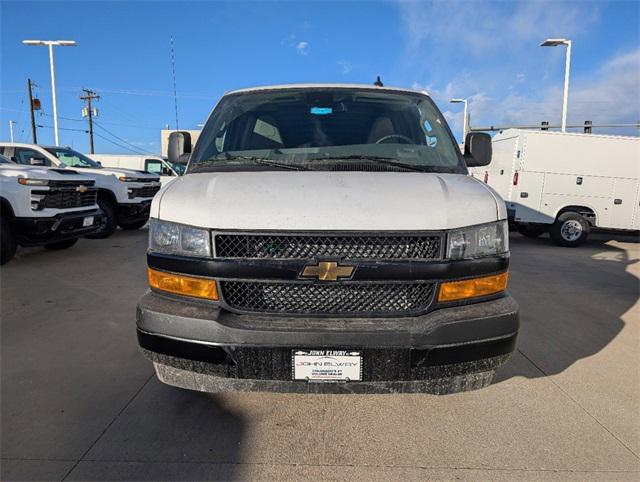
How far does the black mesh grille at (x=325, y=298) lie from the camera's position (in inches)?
87.7

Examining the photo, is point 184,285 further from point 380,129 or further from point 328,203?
point 380,129

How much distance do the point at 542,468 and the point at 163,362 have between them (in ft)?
6.73

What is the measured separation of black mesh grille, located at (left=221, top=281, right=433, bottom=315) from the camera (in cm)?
223

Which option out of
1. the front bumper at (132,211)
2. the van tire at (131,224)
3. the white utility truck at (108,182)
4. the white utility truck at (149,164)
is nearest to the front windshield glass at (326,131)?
the white utility truck at (108,182)

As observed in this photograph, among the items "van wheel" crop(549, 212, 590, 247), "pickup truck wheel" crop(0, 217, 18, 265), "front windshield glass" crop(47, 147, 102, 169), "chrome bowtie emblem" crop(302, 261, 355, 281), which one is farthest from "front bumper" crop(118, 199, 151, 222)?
"van wheel" crop(549, 212, 590, 247)

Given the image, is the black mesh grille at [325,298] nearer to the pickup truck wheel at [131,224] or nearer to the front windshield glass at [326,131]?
the front windshield glass at [326,131]

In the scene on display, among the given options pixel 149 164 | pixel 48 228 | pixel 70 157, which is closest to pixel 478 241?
pixel 48 228

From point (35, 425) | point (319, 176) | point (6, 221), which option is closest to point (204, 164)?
point (319, 176)

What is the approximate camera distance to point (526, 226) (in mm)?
10945

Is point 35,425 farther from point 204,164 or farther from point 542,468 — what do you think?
point 542,468

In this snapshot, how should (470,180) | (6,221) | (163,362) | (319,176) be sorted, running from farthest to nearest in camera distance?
(6,221), (470,180), (319,176), (163,362)

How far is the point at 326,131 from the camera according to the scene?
130 inches

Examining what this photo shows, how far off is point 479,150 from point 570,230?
8170 mm

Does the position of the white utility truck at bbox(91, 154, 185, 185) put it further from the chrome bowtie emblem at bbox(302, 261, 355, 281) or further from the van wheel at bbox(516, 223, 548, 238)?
the chrome bowtie emblem at bbox(302, 261, 355, 281)
